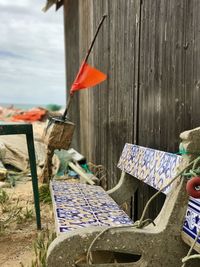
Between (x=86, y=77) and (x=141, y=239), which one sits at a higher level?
(x=86, y=77)

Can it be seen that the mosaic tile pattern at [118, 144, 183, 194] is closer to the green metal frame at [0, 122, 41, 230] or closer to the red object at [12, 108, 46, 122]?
the green metal frame at [0, 122, 41, 230]

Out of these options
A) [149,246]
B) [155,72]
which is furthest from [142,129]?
[149,246]

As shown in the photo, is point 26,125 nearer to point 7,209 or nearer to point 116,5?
point 7,209

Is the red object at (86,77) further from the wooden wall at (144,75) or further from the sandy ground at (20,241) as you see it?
the sandy ground at (20,241)

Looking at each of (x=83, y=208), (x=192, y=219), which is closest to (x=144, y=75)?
(x=83, y=208)

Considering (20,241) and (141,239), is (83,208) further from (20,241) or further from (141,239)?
(20,241)

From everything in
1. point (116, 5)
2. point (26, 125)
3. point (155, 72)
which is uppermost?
point (116, 5)

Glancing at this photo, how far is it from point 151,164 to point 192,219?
3.04ft

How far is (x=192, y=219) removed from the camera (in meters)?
1.73

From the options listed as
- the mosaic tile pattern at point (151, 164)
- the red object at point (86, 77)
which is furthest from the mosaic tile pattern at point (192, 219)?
the red object at point (86, 77)

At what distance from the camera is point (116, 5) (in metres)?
4.31

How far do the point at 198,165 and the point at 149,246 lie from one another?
1.47 feet

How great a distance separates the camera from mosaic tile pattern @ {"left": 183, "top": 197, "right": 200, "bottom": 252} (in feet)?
A: 5.52

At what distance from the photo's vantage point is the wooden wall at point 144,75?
2.46 m
